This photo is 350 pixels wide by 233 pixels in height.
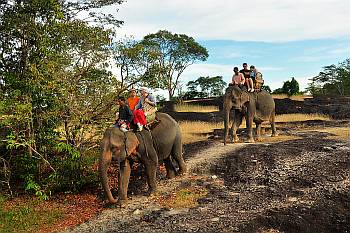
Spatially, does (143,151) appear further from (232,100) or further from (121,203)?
(232,100)

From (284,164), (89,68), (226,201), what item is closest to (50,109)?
(89,68)

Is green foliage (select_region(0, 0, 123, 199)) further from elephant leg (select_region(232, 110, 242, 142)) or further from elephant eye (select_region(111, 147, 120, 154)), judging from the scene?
elephant leg (select_region(232, 110, 242, 142))

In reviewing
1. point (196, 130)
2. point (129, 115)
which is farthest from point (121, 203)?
point (196, 130)

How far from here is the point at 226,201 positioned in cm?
1078

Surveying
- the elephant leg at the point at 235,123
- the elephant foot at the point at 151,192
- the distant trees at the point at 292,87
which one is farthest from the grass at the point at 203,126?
the distant trees at the point at 292,87

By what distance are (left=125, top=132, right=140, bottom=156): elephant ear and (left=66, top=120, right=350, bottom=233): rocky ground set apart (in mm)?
→ 1367

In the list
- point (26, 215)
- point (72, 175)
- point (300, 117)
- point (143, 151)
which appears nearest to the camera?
point (143, 151)

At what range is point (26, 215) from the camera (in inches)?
459

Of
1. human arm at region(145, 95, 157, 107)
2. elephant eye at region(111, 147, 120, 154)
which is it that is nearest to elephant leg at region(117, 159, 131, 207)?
elephant eye at region(111, 147, 120, 154)

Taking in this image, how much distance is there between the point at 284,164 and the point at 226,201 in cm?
319

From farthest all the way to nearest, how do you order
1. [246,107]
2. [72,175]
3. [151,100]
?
[246,107]
[72,175]
[151,100]

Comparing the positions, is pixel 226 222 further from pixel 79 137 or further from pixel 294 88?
pixel 294 88

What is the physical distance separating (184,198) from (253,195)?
175 centimetres

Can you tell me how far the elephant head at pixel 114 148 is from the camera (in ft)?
33.6
